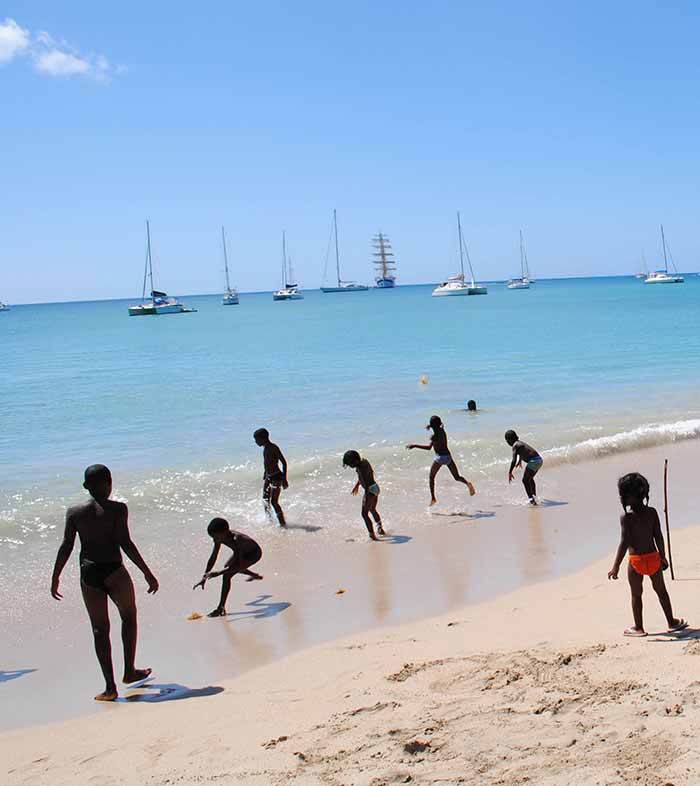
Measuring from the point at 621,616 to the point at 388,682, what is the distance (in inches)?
87.8

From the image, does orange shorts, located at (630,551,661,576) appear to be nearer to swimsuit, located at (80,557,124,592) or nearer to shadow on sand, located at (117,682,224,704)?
shadow on sand, located at (117,682,224,704)

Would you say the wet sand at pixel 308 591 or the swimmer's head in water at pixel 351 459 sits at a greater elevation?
the swimmer's head in water at pixel 351 459

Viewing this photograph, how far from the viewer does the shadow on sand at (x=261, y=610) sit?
8094 millimetres

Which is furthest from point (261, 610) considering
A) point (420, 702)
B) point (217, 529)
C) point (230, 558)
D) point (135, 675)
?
point (420, 702)

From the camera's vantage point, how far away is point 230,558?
8578 millimetres

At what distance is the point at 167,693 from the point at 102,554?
117 cm

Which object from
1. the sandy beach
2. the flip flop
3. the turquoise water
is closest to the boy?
the sandy beach

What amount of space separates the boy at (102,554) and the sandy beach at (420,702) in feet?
1.70

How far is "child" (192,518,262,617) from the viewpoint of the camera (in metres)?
8.25

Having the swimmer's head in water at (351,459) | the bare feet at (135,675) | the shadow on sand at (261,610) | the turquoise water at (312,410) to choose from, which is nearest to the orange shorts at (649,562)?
the shadow on sand at (261,610)

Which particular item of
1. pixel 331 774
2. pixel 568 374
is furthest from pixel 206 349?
pixel 331 774

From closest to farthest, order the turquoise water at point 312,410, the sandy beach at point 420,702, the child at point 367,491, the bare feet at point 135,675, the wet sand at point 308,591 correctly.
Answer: the sandy beach at point 420,702 → the bare feet at point 135,675 → the wet sand at point 308,591 → the child at point 367,491 → the turquoise water at point 312,410

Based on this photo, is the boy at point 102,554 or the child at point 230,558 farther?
the child at point 230,558

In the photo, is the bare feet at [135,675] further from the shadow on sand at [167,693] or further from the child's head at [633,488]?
the child's head at [633,488]
